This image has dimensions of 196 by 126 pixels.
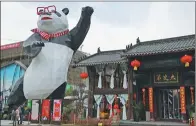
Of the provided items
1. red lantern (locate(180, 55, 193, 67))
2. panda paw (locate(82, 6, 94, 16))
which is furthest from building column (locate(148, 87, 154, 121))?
panda paw (locate(82, 6, 94, 16))

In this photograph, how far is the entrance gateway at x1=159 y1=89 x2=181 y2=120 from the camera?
15.4 metres

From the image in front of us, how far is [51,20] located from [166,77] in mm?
7154

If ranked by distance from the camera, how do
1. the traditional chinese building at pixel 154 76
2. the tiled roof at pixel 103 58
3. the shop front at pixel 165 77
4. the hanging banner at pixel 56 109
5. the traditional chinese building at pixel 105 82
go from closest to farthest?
the shop front at pixel 165 77, the traditional chinese building at pixel 154 76, the hanging banner at pixel 56 109, the traditional chinese building at pixel 105 82, the tiled roof at pixel 103 58

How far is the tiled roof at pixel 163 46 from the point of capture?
43.9ft

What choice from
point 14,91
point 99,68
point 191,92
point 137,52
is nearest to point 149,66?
point 137,52

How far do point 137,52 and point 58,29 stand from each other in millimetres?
4759

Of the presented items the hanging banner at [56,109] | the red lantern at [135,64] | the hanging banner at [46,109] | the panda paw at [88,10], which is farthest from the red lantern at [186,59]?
the hanging banner at [46,109]

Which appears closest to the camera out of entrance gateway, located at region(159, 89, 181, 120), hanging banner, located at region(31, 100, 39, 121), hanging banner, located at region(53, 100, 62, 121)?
hanging banner, located at region(53, 100, 62, 121)

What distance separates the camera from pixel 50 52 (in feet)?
50.2

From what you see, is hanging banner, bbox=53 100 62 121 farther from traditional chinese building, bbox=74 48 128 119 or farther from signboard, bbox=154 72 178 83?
signboard, bbox=154 72 178 83

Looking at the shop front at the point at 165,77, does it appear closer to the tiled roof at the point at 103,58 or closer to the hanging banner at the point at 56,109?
the tiled roof at the point at 103,58

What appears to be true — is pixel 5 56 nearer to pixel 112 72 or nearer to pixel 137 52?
pixel 112 72

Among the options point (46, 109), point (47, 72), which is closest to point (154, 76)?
point (47, 72)

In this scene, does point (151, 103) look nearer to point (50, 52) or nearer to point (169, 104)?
point (169, 104)
